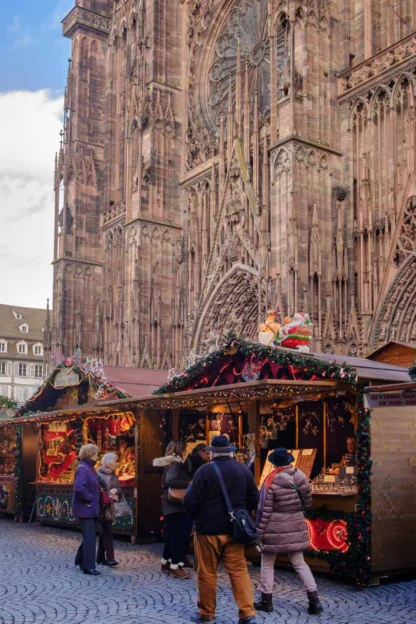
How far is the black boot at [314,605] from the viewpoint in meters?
7.52

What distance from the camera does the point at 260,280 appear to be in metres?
21.7

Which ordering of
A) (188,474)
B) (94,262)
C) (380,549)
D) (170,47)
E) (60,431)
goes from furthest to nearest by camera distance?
(94,262), (170,47), (60,431), (188,474), (380,549)

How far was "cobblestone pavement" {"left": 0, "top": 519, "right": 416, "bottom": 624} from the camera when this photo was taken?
24.2 ft

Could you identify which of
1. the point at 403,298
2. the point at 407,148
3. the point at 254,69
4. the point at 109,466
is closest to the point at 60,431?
the point at 109,466

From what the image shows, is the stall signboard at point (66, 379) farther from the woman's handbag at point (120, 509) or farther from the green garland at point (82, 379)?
the woman's handbag at point (120, 509)

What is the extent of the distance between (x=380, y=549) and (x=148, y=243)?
19988 millimetres

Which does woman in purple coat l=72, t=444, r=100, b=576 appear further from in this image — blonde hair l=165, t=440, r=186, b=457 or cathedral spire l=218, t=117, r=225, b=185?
cathedral spire l=218, t=117, r=225, b=185

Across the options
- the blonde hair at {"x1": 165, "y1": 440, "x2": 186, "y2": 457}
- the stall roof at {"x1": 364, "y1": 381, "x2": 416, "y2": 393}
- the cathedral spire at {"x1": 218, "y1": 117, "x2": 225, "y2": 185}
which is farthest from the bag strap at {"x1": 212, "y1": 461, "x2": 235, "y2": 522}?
the cathedral spire at {"x1": 218, "y1": 117, "x2": 225, "y2": 185}

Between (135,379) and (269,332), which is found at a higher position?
(269,332)

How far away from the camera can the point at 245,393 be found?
35.1ft

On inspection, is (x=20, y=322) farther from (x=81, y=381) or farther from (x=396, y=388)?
(x=396, y=388)

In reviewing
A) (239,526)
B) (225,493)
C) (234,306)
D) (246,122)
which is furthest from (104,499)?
(246,122)

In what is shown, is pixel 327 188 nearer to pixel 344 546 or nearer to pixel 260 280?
pixel 260 280

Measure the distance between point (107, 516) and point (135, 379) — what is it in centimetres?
474
